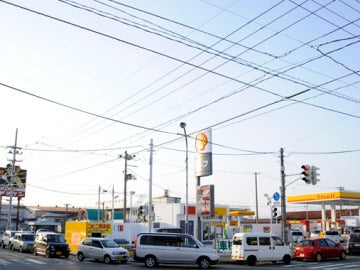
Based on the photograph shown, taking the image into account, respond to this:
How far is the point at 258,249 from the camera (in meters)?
27.2

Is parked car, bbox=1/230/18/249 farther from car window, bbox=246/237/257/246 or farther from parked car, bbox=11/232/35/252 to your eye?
car window, bbox=246/237/257/246

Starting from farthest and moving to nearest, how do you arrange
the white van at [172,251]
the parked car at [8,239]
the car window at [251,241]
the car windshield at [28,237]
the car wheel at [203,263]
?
the parked car at [8,239]
the car windshield at [28,237]
the car window at [251,241]
the white van at [172,251]
the car wheel at [203,263]

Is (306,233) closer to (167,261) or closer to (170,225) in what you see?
(170,225)

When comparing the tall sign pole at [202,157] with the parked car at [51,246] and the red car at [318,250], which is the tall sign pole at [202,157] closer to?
the red car at [318,250]

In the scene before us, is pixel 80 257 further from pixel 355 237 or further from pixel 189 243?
pixel 355 237

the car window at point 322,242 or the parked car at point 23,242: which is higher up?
the car window at point 322,242

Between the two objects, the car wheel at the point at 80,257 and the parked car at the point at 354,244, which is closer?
the car wheel at the point at 80,257

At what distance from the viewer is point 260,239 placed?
90.0 feet

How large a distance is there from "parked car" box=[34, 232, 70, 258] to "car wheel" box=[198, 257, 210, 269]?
13503 mm

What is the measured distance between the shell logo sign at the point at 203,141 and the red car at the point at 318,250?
9.29 metres

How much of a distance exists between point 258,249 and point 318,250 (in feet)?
17.0

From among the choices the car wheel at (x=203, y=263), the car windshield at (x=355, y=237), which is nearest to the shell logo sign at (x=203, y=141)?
the car wheel at (x=203, y=263)

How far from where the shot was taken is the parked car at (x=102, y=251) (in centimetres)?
2903

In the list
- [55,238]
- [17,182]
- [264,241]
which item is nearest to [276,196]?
[264,241]
